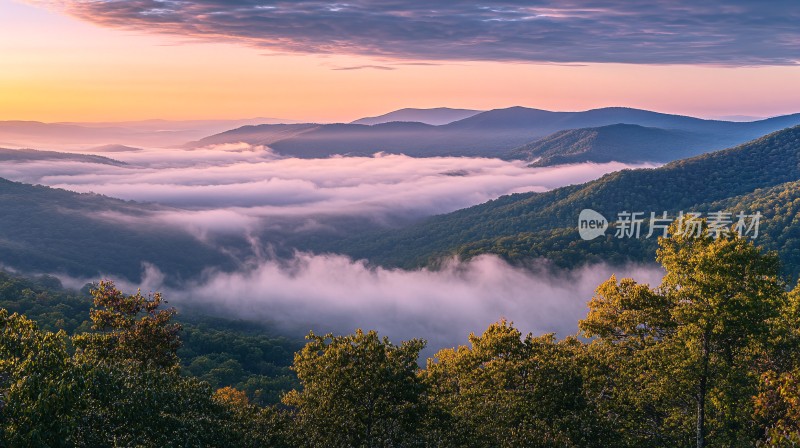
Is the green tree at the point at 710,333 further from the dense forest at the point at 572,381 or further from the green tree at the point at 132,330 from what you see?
the green tree at the point at 132,330

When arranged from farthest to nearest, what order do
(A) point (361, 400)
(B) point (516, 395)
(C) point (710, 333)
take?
(B) point (516, 395), (C) point (710, 333), (A) point (361, 400)

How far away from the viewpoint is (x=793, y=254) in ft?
439

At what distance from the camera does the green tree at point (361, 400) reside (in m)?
23.3

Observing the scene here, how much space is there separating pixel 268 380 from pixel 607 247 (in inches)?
4874

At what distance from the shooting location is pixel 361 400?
2361 centimetres

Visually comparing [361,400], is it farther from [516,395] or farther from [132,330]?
[132,330]

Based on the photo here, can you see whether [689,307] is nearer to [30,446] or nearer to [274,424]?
[274,424]

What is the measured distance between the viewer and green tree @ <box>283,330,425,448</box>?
23.3 metres

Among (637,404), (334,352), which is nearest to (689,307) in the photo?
(637,404)

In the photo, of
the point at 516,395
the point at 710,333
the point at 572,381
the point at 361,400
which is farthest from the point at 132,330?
the point at 710,333

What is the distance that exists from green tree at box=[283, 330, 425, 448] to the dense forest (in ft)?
0.20

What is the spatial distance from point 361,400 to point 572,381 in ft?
32.7

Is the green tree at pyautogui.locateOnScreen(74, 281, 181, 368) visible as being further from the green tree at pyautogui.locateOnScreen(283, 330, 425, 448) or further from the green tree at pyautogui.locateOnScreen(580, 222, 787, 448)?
the green tree at pyautogui.locateOnScreen(580, 222, 787, 448)

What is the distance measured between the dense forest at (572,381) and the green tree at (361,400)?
6 centimetres
